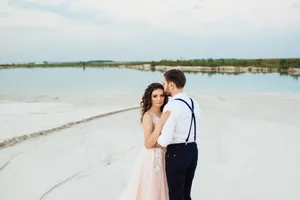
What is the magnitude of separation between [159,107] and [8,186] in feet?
9.59

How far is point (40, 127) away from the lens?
9.20m

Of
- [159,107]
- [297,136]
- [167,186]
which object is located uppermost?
[159,107]

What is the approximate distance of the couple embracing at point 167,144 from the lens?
9.46 feet

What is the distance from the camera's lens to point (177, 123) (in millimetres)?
2881

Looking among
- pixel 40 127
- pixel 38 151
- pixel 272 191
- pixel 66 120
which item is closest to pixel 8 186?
pixel 38 151

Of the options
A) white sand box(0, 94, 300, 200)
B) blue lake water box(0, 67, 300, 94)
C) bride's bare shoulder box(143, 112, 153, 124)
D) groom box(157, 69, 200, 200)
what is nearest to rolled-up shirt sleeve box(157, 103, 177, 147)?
groom box(157, 69, 200, 200)

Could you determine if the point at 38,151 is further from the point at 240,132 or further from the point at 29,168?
the point at 240,132

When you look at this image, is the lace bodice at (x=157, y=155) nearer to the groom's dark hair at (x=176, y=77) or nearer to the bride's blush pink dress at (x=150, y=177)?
the bride's blush pink dress at (x=150, y=177)

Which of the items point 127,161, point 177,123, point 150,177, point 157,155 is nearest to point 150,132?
point 157,155

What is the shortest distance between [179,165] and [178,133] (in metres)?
0.26

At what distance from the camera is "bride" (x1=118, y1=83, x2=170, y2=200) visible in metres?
3.16

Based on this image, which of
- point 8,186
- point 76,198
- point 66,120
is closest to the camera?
point 76,198

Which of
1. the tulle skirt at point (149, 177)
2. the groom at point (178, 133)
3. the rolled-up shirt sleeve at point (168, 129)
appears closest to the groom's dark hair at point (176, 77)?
the groom at point (178, 133)

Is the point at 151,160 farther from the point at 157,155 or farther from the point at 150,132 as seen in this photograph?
the point at 150,132
